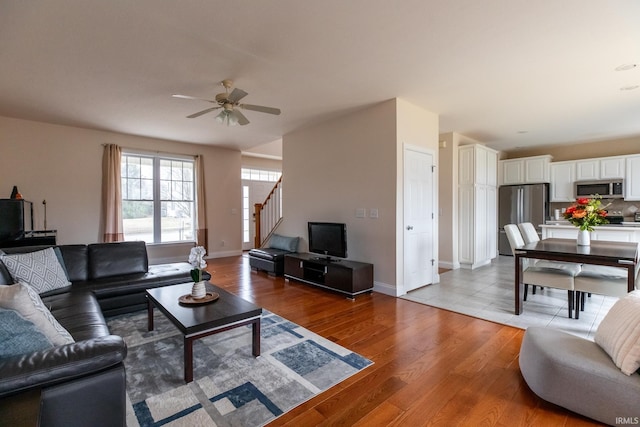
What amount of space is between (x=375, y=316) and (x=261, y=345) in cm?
137

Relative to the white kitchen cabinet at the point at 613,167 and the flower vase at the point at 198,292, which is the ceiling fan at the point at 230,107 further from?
the white kitchen cabinet at the point at 613,167

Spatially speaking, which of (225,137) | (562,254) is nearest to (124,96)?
(225,137)

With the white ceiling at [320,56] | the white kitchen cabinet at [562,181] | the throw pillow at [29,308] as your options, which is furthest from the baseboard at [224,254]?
the white kitchen cabinet at [562,181]

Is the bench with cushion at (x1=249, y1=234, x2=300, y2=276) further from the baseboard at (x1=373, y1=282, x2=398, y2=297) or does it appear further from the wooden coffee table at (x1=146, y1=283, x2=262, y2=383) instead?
the wooden coffee table at (x1=146, y1=283, x2=262, y2=383)

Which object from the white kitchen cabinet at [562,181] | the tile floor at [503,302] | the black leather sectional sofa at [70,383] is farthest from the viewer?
the white kitchen cabinet at [562,181]

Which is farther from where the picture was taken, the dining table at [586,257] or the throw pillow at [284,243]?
the throw pillow at [284,243]

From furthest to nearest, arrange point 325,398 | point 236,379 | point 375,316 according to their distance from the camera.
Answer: point 375,316, point 236,379, point 325,398

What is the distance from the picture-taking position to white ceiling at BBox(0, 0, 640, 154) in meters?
2.29

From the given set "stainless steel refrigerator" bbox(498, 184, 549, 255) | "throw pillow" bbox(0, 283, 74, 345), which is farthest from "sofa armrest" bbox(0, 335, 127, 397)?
"stainless steel refrigerator" bbox(498, 184, 549, 255)

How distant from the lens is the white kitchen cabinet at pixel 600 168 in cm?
615

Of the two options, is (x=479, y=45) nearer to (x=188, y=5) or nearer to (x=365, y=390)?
(x=188, y=5)

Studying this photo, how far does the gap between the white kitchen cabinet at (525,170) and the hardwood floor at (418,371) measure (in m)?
5.43

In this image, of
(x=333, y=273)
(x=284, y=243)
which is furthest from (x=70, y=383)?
(x=284, y=243)

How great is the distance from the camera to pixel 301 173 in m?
5.69
